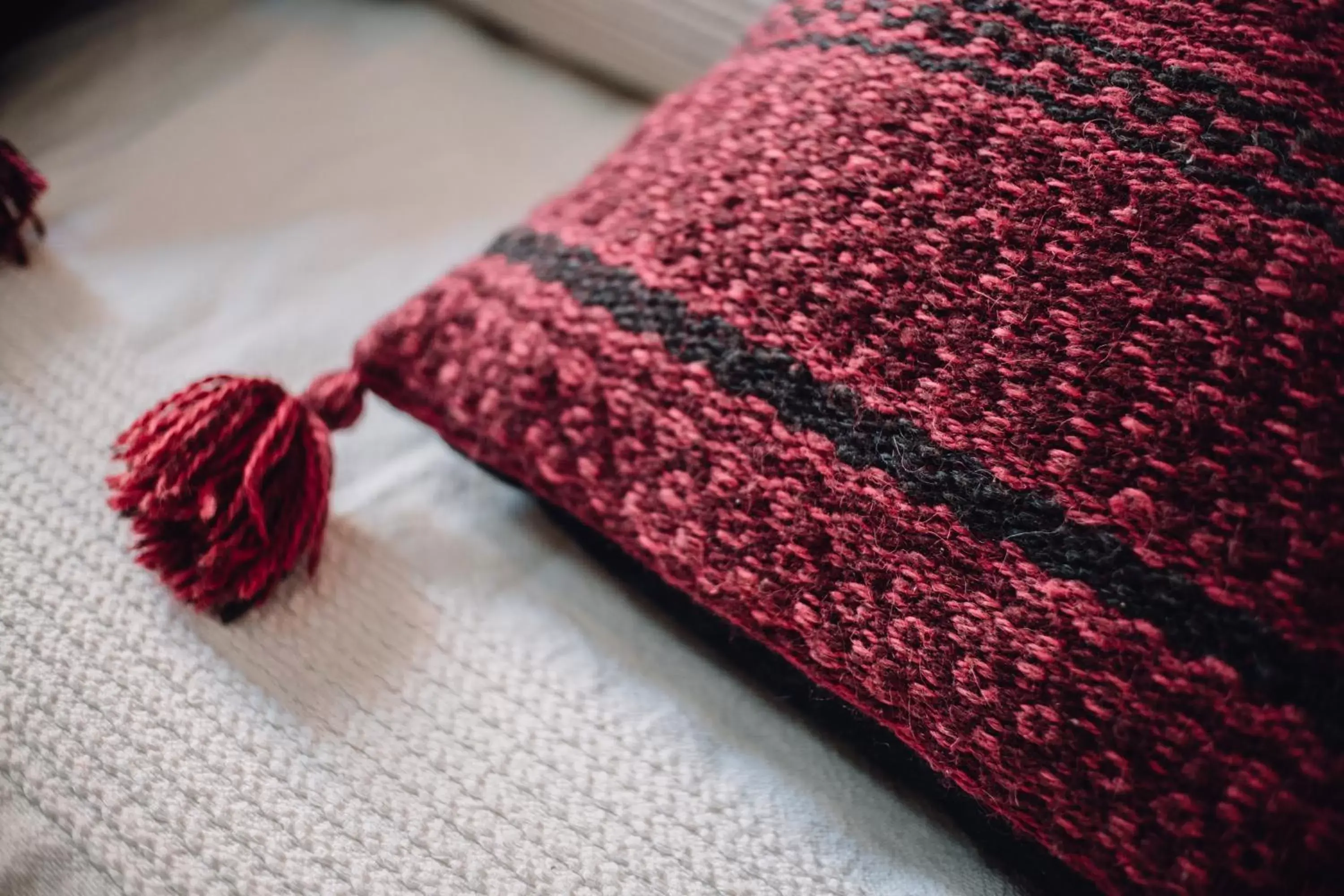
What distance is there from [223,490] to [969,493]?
1.04 feet

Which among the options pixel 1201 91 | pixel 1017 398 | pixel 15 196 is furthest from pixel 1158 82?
pixel 15 196

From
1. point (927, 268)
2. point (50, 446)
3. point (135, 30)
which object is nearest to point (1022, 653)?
point (927, 268)

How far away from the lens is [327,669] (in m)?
0.39

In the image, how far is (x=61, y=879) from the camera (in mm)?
332

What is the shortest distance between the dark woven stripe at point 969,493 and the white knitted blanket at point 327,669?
14 cm

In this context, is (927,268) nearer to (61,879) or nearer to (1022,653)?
(1022,653)

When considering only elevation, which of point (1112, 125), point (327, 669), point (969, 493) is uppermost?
point (1112, 125)

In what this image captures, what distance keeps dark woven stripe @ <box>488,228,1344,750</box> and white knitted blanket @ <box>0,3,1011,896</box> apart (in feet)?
0.47

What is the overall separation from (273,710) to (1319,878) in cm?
38

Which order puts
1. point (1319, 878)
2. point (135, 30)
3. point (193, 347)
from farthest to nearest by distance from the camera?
point (135, 30)
point (193, 347)
point (1319, 878)

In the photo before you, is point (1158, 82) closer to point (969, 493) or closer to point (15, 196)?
point (969, 493)

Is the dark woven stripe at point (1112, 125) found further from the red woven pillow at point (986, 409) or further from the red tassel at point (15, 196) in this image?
the red tassel at point (15, 196)

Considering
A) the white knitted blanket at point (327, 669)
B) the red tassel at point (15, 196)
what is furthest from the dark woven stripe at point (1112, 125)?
the red tassel at point (15, 196)

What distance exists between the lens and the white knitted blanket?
0.34 meters
